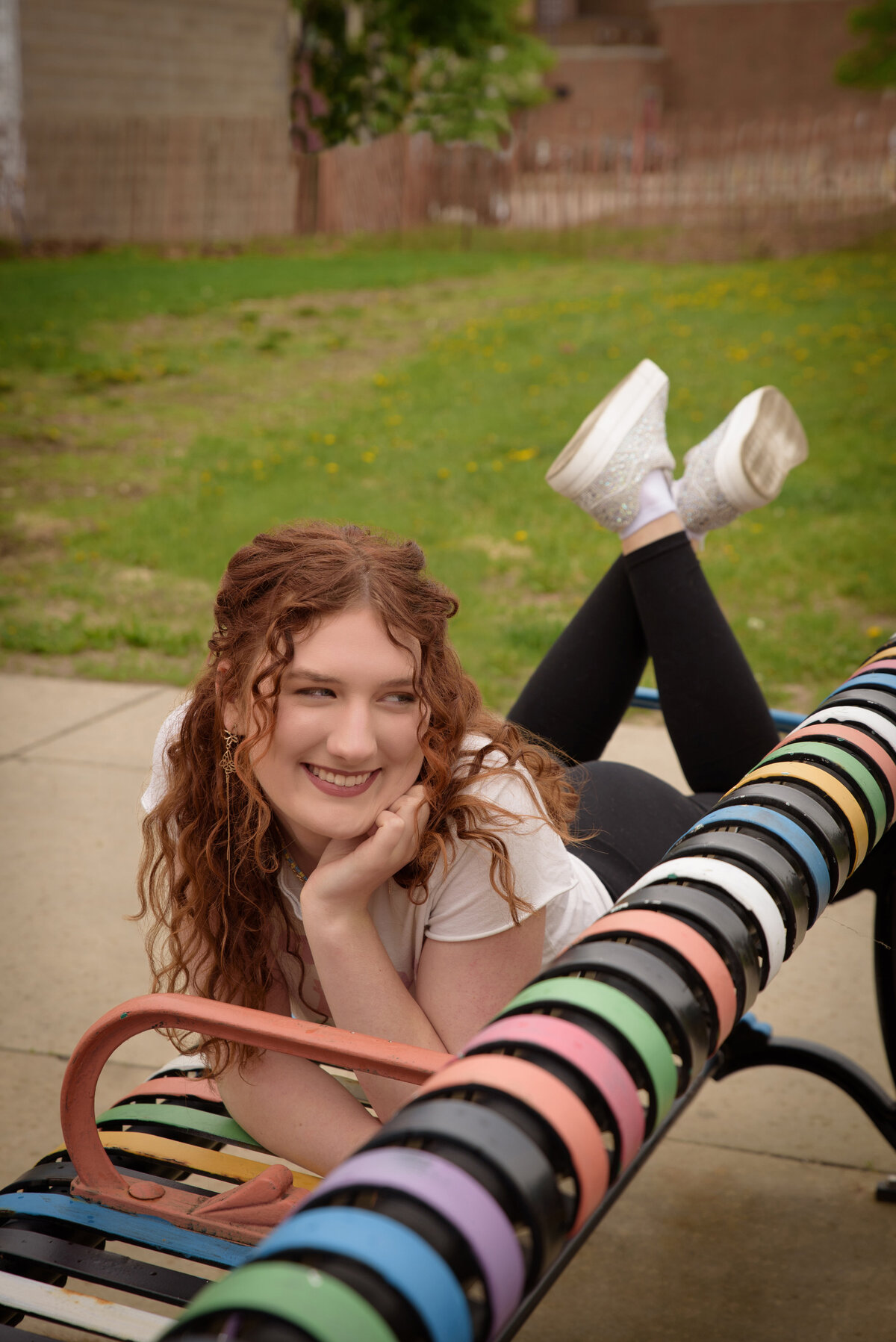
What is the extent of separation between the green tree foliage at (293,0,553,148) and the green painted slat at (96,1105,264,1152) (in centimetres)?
738

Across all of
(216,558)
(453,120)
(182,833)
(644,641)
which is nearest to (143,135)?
(453,120)

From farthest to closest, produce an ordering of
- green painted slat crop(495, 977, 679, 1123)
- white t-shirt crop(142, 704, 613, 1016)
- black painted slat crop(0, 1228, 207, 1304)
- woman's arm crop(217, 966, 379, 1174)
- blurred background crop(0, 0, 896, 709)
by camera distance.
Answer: blurred background crop(0, 0, 896, 709)
woman's arm crop(217, 966, 379, 1174)
white t-shirt crop(142, 704, 613, 1016)
black painted slat crop(0, 1228, 207, 1304)
green painted slat crop(495, 977, 679, 1123)

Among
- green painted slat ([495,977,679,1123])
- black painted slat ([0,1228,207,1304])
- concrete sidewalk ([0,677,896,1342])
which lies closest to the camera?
green painted slat ([495,977,679,1123])

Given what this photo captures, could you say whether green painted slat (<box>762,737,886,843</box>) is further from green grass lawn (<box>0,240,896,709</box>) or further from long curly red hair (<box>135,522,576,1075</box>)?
green grass lawn (<box>0,240,896,709</box>)

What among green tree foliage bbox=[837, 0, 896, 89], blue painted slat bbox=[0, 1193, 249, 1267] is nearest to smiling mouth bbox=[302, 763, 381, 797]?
blue painted slat bbox=[0, 1193, 249, 1267]

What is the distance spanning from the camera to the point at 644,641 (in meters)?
2.68

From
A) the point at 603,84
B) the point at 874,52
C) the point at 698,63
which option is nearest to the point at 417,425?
the point at 874,52

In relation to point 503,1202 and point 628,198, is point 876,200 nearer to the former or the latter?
point 628,198

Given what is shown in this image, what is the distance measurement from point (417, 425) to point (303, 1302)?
28.8 feet

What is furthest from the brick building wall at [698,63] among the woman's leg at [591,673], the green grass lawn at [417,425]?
the woman's leg at [591,673]

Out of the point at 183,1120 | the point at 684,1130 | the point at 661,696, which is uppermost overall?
the point at 661,696

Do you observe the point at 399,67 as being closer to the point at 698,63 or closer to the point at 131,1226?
the point at 131,1226

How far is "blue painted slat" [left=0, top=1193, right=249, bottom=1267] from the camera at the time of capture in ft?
5.02

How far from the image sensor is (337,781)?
152cm
